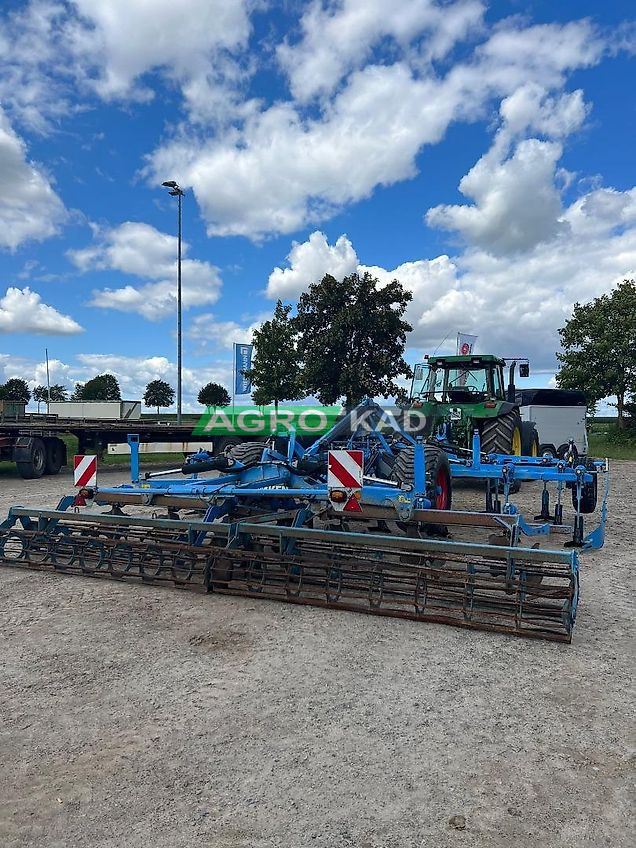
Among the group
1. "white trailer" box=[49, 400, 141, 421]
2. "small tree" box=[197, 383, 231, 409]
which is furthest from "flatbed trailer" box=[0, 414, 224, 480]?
"small tree" box=[197, 383, 231, 409]

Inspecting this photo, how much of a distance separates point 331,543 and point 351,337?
62.4 feet

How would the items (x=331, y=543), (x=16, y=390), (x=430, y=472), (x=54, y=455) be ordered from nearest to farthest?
1. (x=331, y=543)
2. (x=430, y=472)
3. (x=54, y=455)
4. (x=16, y=390)

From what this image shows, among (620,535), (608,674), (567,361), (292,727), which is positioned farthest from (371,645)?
(567,361)

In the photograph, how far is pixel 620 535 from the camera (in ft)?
27.2

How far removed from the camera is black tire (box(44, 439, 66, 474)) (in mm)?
16703

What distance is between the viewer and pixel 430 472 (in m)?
6.70

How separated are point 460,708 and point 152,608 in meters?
2.58

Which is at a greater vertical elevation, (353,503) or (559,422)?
(559,422)

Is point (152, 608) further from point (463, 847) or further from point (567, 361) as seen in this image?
point (567, 361)

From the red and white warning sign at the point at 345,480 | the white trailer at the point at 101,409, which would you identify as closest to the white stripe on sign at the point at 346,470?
the red and white warning sign at the point at 345,480

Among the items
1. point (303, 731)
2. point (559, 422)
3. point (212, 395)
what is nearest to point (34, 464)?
point (303, 731)

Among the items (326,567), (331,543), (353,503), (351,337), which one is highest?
(351,337)

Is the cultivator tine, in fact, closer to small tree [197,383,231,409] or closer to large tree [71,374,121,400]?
small tree [197,383,231,409]

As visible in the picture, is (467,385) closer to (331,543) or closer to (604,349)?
(331,543)
